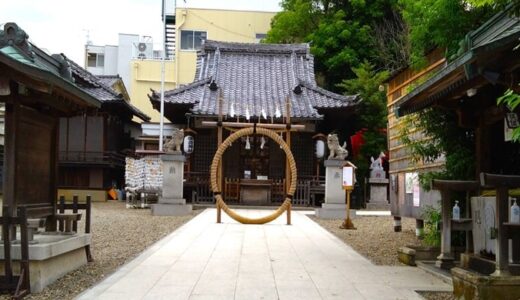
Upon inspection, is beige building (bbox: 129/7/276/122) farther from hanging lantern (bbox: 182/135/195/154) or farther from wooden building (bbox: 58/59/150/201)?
Result: hanging lantern (bbox: 182/135/195/154)

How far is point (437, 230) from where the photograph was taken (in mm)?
9844

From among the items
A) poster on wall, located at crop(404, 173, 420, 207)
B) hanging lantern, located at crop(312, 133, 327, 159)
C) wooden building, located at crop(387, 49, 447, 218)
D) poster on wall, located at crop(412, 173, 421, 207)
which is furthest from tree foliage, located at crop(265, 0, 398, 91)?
poster on wall, located at crop(412, 173, 421, 207)

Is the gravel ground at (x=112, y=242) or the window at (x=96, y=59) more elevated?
the window at (x=96, y=59)

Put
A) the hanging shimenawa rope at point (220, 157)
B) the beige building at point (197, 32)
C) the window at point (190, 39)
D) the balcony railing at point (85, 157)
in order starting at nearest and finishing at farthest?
the hanging shimenawa rope at point (220, 157), the balcony railing at point (85, 157), the beige building at point (197, 32), the window at point (190, 39)

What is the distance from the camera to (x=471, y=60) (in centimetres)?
575

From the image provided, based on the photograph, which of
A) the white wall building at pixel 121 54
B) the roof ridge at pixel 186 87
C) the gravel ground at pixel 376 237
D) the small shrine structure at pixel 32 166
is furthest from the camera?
the white wall building at pixel 121 54

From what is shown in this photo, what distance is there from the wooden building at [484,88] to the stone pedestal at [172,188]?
425 inches

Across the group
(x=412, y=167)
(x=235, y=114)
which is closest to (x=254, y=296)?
(x=412, y=167)

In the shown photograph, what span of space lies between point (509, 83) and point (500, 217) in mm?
1480

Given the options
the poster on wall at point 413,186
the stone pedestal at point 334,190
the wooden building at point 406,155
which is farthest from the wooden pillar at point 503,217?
the stone pedestal at point 334,190

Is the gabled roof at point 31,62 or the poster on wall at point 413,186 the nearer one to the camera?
the gabled roof at point 31,62

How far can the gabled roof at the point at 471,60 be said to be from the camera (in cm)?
543

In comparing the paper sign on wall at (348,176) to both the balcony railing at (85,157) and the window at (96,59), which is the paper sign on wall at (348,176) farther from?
the window at (96,59)

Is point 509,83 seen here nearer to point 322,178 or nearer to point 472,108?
point 472,108
